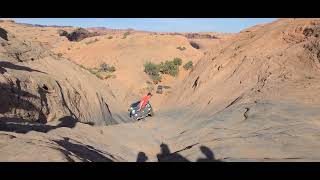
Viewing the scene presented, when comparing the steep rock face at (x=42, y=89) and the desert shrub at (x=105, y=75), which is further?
the desert shrub at (x=105, y=75)

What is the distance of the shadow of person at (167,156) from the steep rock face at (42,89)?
4364 millimetres

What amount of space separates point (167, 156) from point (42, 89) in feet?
20.8

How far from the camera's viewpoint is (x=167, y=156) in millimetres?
11531

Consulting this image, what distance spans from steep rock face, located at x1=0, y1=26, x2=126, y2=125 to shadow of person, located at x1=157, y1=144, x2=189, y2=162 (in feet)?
14.3

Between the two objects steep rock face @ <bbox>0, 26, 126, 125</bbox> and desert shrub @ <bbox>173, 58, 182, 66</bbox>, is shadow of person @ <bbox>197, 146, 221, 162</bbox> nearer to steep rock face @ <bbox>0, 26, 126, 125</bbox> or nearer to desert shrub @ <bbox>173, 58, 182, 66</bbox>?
steep rock face @ <bbox>0, 26, 126, 125</bbox>

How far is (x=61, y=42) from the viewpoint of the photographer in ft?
185

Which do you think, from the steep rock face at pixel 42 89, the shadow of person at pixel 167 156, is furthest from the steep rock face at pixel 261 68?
the steep rock face at pixel 42 89

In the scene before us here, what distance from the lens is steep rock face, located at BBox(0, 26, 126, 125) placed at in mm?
13359

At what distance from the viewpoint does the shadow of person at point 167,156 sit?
33.9 feet

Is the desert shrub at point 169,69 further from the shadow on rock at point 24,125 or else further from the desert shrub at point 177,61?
the shadow on rock at point 24,125

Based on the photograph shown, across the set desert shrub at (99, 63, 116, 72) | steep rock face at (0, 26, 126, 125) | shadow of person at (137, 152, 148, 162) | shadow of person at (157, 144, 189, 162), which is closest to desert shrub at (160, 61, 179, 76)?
desert shrub at (99, 63, 116, 72)

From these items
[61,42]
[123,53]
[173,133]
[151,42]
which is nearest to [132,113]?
[173,133]
